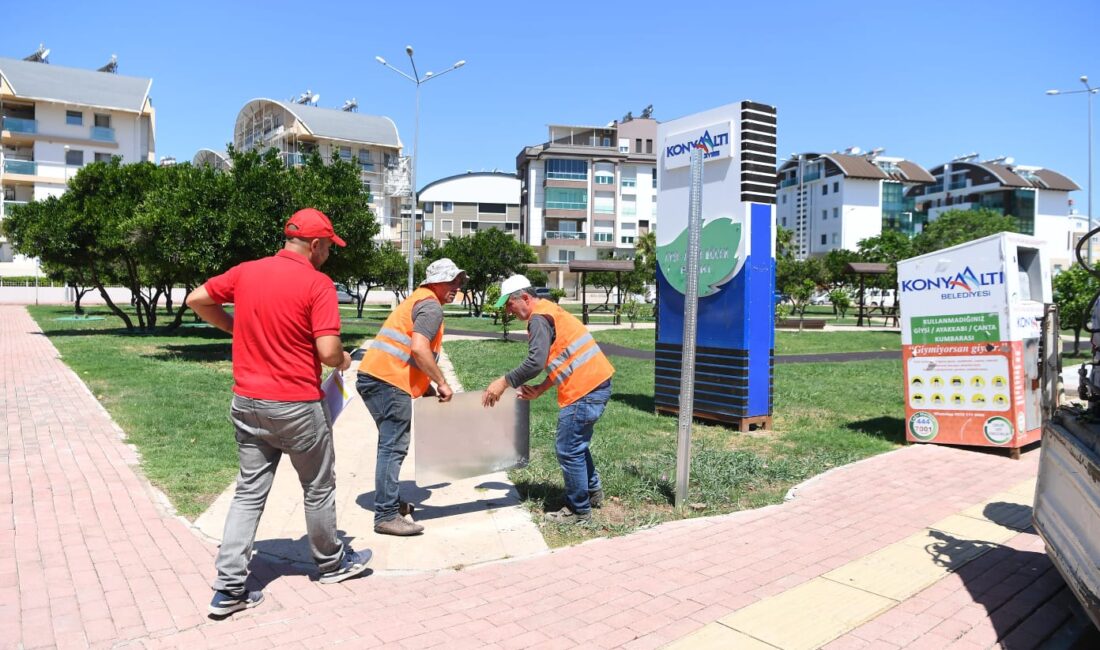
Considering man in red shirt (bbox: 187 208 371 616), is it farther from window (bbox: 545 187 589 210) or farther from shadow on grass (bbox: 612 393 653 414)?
window (bbox: 545 187 589 210)

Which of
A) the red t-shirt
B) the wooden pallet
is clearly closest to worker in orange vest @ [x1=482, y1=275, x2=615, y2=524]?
the red t-shirt

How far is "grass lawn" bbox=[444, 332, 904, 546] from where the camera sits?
5773 mm

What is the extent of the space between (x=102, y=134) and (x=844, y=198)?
2578 inches

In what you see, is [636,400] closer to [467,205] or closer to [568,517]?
[568,517]

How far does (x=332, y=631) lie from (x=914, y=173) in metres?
100

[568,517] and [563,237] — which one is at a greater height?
[563,237]

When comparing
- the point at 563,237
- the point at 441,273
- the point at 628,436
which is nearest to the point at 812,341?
the point at 628,436

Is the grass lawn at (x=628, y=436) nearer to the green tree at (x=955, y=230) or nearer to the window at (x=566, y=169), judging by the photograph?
the green tree at (x=955, y=230)

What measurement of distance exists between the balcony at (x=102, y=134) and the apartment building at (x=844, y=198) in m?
58.6

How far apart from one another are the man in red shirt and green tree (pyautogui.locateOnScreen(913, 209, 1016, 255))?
151 ft

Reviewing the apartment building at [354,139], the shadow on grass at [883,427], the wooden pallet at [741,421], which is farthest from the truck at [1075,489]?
the apartment building at [354,139]

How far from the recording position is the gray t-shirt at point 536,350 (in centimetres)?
499

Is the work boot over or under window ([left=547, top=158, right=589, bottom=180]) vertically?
under

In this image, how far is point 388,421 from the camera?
194 inches
